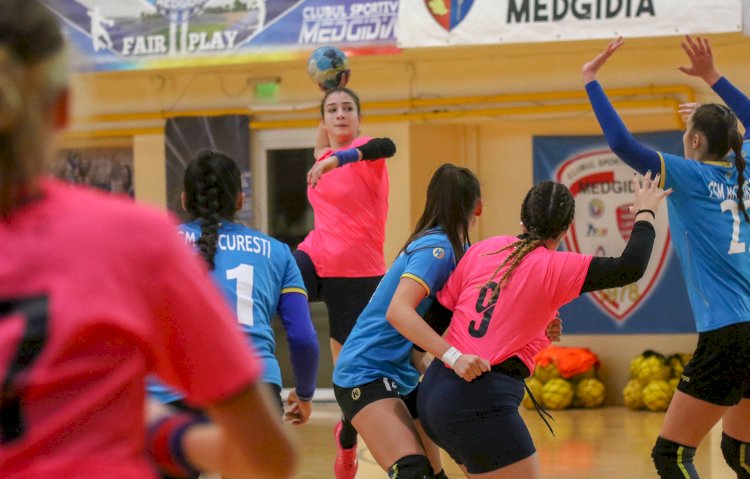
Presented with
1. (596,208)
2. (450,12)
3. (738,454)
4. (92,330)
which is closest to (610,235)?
(596,208)

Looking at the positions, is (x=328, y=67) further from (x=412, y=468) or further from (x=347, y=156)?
(x=412, y=468)

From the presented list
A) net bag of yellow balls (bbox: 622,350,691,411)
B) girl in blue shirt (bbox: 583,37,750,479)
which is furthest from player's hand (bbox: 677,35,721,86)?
net bag of yellow balls (bbox: 622,350,691,411)

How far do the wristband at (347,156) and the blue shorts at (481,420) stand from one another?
191 centimetres

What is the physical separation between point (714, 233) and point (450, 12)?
468 centimetres

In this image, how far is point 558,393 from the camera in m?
10.1

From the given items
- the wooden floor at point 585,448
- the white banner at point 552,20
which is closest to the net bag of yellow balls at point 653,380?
the wooden floor at point 585,448

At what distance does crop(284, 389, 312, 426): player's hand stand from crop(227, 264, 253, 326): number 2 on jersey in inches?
21.6

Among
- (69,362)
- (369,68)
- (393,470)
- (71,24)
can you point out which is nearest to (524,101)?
(369,68)

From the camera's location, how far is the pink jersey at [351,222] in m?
6.54

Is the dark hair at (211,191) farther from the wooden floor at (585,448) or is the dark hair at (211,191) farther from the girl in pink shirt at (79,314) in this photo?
the wooden floor at (585,448)

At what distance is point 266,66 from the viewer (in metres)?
10.9

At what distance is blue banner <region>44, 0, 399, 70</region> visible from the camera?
954 centimetres

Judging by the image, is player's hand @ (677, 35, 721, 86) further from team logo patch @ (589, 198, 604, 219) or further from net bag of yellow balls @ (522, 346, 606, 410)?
team logo patch @ (589, 198, 604, 219)

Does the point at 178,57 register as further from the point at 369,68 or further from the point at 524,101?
the point at 524,101
